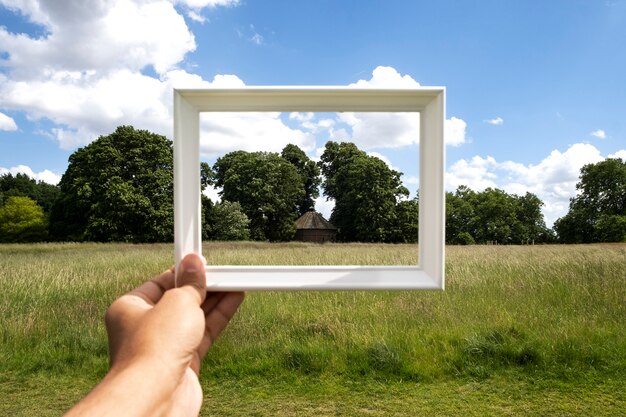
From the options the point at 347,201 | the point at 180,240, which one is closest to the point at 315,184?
the point at 347,201

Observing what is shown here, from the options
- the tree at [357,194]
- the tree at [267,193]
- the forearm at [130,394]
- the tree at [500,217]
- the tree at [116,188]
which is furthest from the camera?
the tree at [116,188]

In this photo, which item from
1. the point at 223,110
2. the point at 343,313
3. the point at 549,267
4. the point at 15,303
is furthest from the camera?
the point at 549,267

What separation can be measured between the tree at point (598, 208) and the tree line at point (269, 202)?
95 millimetres

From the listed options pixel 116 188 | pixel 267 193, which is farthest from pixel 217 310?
pixel 116 188

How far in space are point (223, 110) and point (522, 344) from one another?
474cm

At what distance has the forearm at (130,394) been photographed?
3.59 feet

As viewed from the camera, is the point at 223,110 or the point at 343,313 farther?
the point at 343,313

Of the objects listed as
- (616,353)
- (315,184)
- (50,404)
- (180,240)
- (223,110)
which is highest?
(223,110)

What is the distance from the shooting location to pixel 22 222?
117ft

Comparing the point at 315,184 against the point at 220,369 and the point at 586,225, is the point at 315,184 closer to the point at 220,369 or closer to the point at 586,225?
the point at 220,369

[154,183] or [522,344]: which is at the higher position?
[154,183]

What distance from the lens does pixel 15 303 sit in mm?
7121

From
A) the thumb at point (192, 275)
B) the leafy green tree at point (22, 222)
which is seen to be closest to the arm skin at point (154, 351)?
the thumb at point (192, 275)

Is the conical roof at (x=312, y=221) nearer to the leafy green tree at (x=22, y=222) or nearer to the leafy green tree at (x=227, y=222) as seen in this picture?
the leafy green tree at (x=227, y=222)
